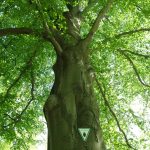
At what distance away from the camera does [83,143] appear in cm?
658

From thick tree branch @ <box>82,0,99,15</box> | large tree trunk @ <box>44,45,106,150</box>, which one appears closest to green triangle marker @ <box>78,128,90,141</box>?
large tree trunk @ <box>44,45,106,150</box>

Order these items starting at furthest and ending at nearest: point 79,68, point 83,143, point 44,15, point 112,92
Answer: point 112,92, point 79,68, point 44,15, point 83,143

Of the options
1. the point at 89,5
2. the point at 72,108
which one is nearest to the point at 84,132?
the point at 72,108

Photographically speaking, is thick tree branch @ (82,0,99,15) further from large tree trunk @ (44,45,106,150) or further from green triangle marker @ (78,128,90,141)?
green triangle marker @ (78,128,90,141)

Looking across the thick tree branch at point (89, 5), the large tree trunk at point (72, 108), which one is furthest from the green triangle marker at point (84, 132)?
the thick tree branch at point (89, 5)

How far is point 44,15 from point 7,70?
4555mm

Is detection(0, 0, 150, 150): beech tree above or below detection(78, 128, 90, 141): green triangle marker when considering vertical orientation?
above

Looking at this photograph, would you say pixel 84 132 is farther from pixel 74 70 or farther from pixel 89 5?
pixel 89 5

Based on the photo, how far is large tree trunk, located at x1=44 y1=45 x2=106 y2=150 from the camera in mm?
6672

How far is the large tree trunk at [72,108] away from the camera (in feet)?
21.9

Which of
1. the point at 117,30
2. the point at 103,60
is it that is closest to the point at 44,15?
the point at 103,60

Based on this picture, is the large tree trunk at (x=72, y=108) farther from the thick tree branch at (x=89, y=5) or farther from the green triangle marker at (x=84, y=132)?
the thick tree branch at (x=89, y=5)

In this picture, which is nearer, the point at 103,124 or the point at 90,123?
the point at 90,123

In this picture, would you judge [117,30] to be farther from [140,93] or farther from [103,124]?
[103,124]
